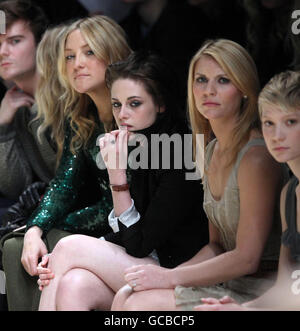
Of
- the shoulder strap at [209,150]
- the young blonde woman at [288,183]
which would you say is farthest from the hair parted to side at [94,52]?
the young blonde woman at [288,183]

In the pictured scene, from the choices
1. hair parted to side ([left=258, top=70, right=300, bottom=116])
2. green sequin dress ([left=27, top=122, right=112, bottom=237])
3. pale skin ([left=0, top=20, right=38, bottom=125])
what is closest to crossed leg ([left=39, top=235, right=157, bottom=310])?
green sequin dress ([left=27, top=122, right=112, bottom=237])

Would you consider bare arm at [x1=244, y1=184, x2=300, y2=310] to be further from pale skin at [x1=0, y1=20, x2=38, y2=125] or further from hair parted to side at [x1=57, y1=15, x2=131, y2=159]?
pale skin at [x1=0, y1=20, x2=38, y2=125]

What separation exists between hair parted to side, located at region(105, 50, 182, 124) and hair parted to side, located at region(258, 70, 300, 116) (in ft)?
1.58

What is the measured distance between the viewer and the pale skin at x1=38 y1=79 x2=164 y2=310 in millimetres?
2160

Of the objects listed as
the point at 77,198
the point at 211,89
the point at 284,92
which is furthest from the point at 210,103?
the point at 77,198

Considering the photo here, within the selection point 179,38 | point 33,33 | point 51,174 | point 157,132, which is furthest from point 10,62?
point 157,132

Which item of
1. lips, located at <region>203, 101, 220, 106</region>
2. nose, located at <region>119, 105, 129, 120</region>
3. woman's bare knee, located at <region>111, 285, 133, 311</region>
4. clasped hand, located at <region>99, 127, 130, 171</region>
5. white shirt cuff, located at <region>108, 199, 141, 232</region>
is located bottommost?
woman's bare knee, located at <region>111, 285, 133, 311</region>

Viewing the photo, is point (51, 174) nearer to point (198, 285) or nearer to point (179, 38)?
point (179, 38)

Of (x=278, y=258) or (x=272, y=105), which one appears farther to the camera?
(x=278, y=258)

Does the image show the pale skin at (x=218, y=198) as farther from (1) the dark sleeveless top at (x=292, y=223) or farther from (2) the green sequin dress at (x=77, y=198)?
(2) the green sequin dress at (x=77, y=198)

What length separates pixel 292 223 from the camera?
6.09 ft

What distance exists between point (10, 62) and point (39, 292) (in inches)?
39.8

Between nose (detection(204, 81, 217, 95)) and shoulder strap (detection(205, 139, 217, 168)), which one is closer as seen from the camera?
nose (detection(204, 81, 217, 95))

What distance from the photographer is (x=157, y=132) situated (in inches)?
88.9
